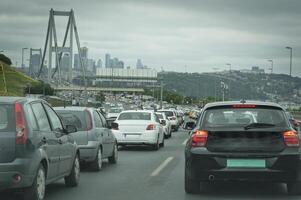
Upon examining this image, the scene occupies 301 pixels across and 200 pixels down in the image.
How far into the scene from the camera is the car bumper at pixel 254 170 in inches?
382

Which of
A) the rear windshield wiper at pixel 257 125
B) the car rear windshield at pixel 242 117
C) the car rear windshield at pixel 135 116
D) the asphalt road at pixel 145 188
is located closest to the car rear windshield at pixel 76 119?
the asphalt road at pixel 145 188

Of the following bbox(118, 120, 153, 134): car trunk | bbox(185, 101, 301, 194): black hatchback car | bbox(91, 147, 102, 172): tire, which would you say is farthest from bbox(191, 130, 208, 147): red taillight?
bbox(118, 120, 153, 134): car trunk

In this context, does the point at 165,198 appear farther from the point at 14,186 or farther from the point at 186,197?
the point at 14,186

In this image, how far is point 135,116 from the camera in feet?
76.3

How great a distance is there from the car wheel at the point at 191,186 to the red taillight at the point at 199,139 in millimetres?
592

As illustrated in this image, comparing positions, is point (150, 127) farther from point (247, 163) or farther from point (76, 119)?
point (247, 163)

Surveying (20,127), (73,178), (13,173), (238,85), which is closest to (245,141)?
(73,178)

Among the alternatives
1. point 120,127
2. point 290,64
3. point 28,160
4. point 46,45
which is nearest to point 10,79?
point 46,45

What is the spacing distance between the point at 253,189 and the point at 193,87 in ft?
470

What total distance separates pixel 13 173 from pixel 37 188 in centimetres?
65

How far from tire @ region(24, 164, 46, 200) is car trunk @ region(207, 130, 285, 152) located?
8.59 feet

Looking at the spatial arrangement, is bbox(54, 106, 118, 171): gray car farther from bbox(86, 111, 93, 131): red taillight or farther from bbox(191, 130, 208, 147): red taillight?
bbox(191, 130, 208, 147): red taillight

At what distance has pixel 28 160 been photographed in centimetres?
838

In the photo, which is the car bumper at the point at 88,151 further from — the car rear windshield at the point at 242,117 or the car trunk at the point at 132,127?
the car trunk at the point at 132,127
